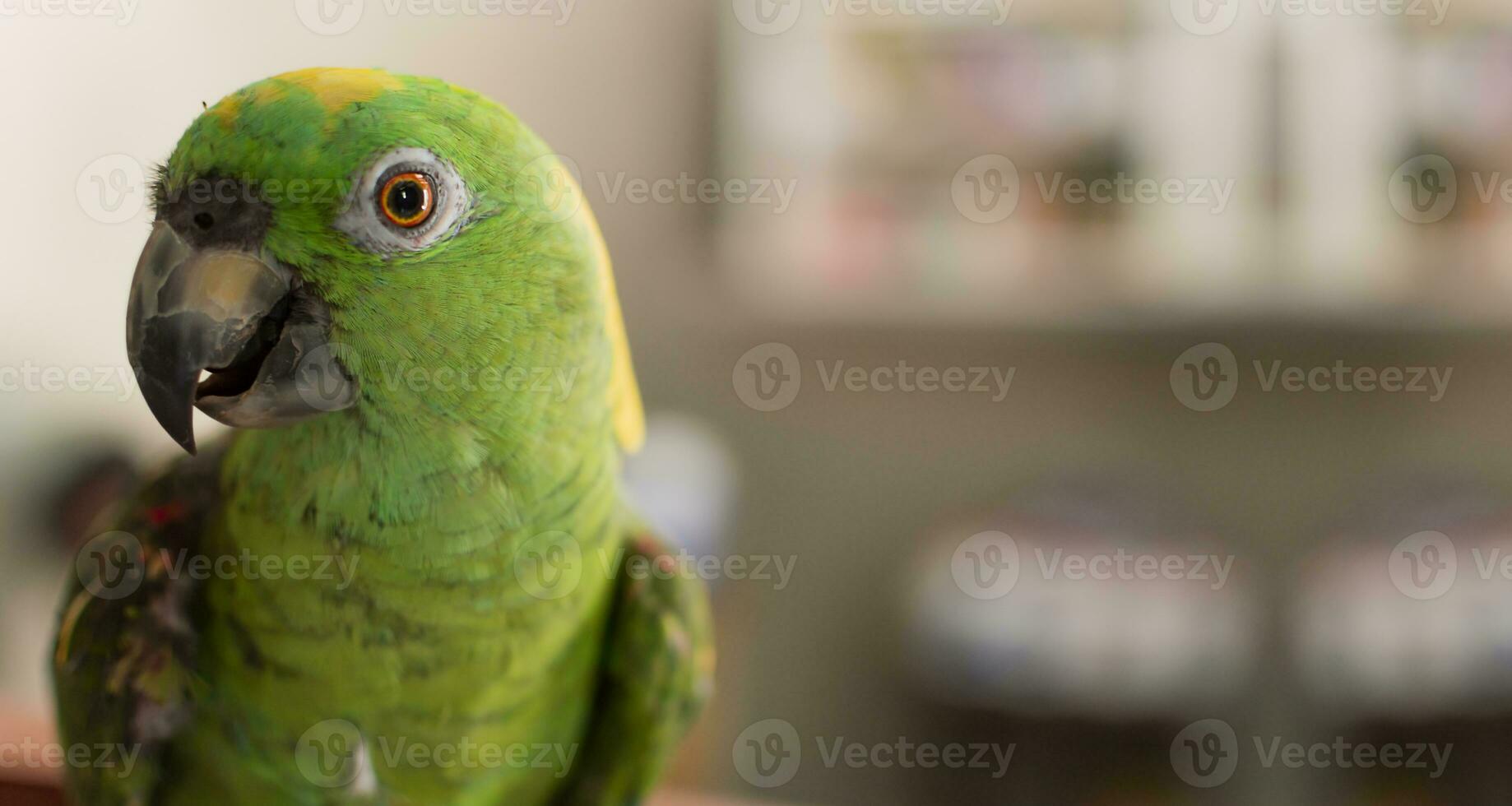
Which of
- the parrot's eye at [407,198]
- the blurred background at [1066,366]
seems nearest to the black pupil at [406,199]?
the parrot's eye at [407,198]

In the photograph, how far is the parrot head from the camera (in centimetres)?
58

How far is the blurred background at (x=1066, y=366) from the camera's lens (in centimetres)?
209

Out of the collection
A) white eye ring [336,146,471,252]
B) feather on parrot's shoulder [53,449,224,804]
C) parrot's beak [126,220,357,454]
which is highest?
white eye ring [336,146,471,252]

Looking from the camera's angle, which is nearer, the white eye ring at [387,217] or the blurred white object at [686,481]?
the white eye ring at [387,217]

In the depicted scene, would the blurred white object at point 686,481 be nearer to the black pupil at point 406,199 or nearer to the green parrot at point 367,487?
the green parrot at point 367,487

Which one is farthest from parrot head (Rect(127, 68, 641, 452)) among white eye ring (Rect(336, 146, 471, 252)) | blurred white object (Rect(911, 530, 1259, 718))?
blurred white object (Rect(911, 530, 1259, 718))

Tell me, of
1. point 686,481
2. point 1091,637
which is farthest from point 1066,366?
point 686,481

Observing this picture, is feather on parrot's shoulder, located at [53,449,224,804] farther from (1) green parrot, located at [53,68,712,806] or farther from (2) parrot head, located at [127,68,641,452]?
(2) parrot head, located at [127,68,641,452]

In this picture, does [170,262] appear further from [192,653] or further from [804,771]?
[804,771]

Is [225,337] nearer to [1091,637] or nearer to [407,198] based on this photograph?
[407,198]

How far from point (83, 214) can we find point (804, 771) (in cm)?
194

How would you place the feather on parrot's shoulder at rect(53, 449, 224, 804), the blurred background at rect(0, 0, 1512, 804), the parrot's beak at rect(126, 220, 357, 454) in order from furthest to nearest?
the blurred background at rect(0, 0, 1512, 804)
the feather on parrot's shoulder at rect(53, 449, 224, 804)
the parrot's beak at rect(126, 220, 357, 454)

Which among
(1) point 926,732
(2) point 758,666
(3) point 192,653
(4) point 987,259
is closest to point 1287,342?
(4) point 987,259

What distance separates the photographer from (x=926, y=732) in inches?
94.2
